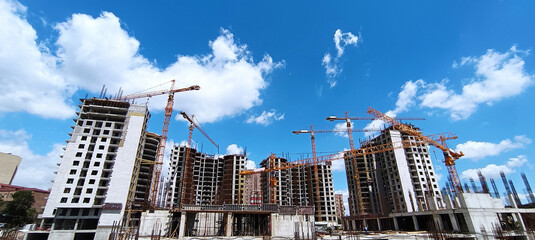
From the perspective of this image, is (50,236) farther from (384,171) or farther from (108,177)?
(384,171)

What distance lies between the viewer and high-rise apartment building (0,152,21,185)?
103m

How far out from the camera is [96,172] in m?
58.9

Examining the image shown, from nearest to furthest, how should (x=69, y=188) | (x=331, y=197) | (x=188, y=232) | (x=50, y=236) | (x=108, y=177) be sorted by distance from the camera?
(x=188, y=232), (x=50, y=236), (x=69, y=188), (x=108, y=177), (x=331, y=197)

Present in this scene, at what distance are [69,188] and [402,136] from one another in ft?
309

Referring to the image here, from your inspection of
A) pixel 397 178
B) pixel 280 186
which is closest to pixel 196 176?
pixel 280 186

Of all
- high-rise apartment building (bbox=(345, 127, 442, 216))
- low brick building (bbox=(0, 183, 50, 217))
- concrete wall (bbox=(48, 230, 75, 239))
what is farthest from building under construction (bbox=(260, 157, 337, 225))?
low brick building (bbox=(0, 183, 50, 217))

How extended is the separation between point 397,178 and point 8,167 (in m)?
152

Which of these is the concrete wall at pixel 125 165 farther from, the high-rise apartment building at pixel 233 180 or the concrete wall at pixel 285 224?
the high-rise apartment building at pixel 233 180

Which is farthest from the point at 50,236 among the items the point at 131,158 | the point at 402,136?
the point at 402,136

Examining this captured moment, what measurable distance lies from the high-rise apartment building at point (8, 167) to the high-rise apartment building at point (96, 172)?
75.1 meters

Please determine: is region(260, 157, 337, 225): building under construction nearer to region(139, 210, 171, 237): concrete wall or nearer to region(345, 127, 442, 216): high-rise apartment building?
region(345, 127, 442, 216): high-rise apartment building

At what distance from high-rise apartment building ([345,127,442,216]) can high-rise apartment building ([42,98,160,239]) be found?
63262 millimetres

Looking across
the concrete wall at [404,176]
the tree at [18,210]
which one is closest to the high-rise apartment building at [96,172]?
the tree at [18,210]

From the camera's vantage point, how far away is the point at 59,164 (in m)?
58.8
